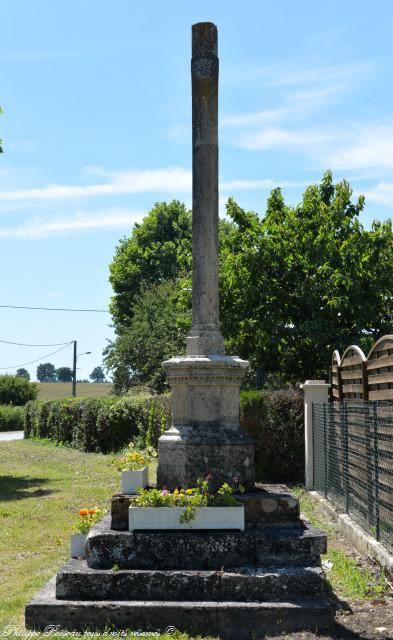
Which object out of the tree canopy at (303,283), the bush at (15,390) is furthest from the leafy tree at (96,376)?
the tree canopy at (303,283)

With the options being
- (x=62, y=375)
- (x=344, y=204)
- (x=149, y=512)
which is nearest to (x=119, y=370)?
(x=344, y=204)

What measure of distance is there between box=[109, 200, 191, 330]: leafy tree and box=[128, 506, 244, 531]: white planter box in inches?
1348

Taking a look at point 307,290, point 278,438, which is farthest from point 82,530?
point 307,290

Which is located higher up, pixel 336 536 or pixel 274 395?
pixel 274 395

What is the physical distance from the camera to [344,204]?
68.5 feet

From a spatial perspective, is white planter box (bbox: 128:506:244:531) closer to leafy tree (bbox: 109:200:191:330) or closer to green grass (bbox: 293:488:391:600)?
green grass (bbox: 293:488:391:600)

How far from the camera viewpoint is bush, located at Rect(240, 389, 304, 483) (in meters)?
15.5

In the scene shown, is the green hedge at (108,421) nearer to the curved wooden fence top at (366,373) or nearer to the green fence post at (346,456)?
the curved wooden fence top at (366,373)

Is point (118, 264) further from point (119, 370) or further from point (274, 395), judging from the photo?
point (274, 395)

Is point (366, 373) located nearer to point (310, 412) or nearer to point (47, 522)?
point (310, 412)

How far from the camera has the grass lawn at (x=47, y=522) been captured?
7094 mm

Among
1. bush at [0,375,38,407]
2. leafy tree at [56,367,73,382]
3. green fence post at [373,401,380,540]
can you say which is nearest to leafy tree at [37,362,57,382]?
leafy tree at [56,367,73,382]

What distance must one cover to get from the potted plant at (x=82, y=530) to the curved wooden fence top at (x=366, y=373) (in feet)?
13.6

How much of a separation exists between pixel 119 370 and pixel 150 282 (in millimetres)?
5683
